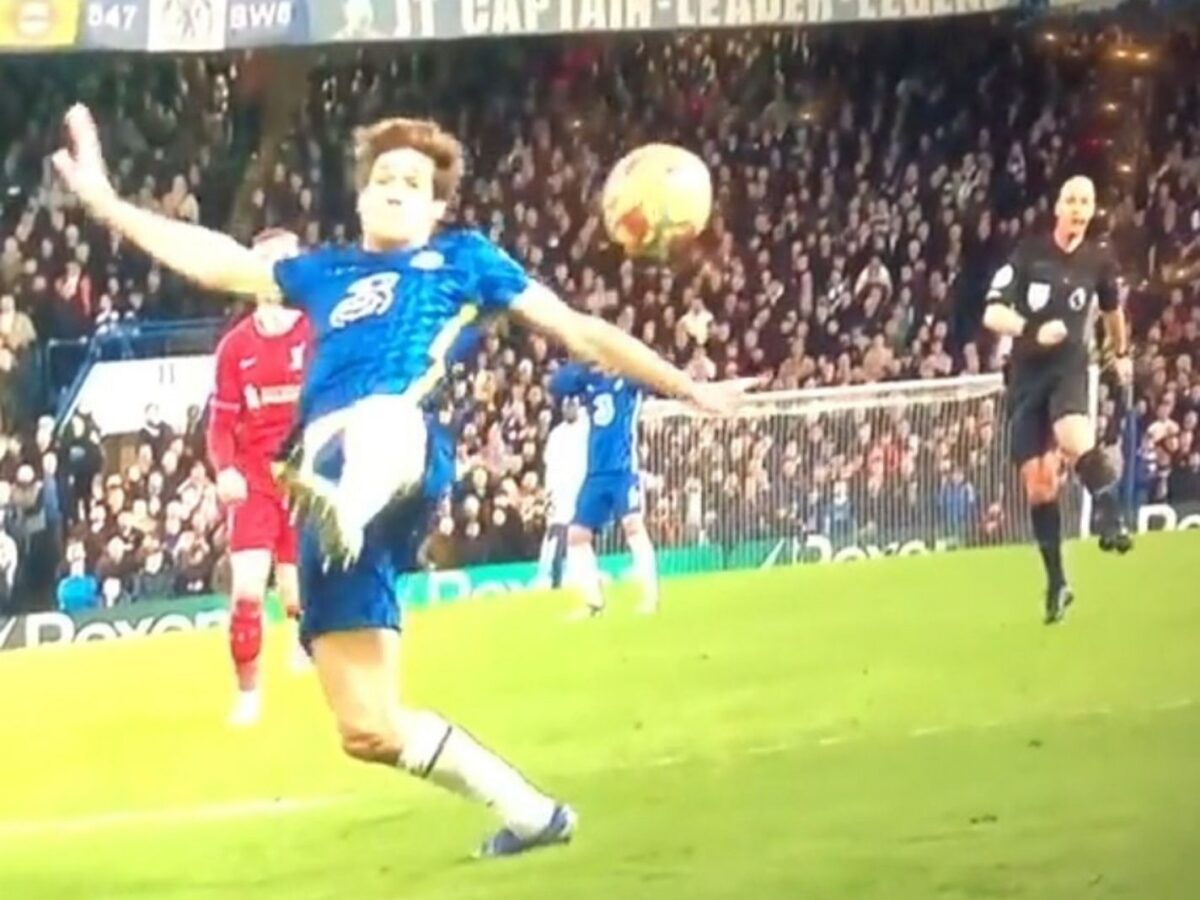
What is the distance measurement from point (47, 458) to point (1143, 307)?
1.32m

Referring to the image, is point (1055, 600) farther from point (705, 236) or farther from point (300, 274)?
point (300, 274)

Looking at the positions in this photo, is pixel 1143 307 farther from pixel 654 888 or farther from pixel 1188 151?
pixel 654 888

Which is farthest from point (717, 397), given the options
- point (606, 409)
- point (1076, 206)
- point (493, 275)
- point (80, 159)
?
point (80, 159)

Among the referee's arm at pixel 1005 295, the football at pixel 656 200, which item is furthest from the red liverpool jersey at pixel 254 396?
the referee's arm at pixel 1005 295

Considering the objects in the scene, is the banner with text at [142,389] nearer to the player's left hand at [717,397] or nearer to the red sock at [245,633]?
the red sock at [245,633]

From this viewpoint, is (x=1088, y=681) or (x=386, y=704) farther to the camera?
(x=1088, y=681)

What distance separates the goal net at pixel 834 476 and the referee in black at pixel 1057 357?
0.03 metres

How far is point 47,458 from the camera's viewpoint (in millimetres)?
2600

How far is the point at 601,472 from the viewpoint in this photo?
2.81 meters

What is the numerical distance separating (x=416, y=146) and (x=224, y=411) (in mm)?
347

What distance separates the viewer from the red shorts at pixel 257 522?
8.68 ft

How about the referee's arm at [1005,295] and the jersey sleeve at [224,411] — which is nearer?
the jersey sleeve at [224,411]

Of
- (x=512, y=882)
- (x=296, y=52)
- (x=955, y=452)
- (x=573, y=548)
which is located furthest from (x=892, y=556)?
(x=296, y=52)

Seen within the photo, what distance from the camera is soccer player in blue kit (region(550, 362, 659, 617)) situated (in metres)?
2.78
